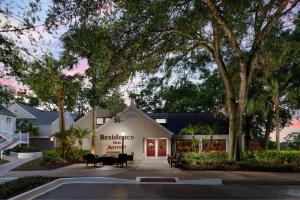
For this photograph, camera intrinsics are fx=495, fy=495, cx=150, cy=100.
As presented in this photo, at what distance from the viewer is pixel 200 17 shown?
23.8 meters

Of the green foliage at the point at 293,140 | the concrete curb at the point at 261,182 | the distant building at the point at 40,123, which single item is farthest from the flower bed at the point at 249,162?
the distant building at the point at 40,123

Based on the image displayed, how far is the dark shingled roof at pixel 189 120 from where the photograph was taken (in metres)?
49.8

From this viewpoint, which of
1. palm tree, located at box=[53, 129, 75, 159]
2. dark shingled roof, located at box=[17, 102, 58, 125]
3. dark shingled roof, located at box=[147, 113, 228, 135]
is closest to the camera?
palm tree, located at box=[53, 129, 75, 159]

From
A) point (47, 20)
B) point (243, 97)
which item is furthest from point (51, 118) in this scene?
point (47, 20)

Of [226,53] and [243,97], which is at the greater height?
[226,53]

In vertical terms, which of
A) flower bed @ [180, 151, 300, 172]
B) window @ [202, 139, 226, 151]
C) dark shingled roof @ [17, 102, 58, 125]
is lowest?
flower bed @ [180, 151, 300, 172]

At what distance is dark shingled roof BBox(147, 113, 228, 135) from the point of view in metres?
49.8

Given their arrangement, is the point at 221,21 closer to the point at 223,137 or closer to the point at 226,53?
the point at 226,53

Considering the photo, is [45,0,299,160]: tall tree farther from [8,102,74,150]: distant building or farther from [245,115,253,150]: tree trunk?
[8,102,74,150]: distant building

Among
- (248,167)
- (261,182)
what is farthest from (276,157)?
(261,182)

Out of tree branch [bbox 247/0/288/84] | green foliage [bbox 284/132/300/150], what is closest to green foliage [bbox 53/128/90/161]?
tree branch [bbox 247/0/288/84]

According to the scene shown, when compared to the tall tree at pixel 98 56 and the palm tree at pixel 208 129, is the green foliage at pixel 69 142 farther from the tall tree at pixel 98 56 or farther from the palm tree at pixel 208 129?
the tall tree at pixel 98 56

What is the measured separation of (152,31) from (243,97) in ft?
27.4

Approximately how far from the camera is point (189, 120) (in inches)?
2008
